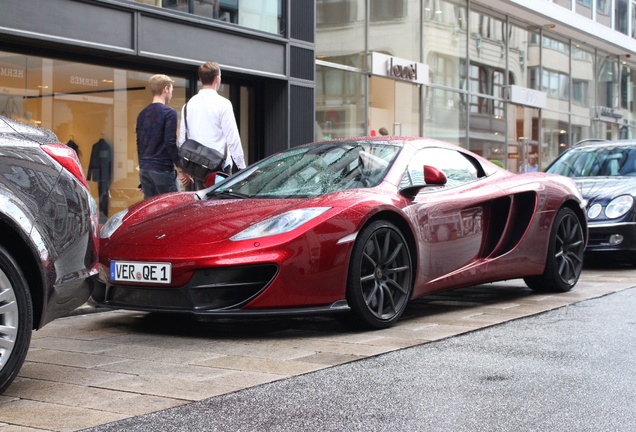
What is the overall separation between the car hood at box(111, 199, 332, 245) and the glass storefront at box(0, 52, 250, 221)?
5179mm

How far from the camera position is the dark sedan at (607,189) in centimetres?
955

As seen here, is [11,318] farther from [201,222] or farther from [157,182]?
[157,182]

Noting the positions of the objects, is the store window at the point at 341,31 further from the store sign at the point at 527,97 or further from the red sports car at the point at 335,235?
the red sports car at the point at 335,235

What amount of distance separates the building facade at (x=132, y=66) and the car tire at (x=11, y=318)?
6381mm

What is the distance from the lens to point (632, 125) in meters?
32.4

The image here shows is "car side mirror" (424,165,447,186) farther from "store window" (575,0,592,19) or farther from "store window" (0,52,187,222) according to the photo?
"store window" (575,0,592,19)

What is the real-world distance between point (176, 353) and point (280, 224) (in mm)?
935

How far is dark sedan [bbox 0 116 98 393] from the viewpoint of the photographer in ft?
12.6

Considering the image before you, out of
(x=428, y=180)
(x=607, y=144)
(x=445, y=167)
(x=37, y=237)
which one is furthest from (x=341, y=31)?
(x=37, y=237)

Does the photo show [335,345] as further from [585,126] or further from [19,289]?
[585,126]

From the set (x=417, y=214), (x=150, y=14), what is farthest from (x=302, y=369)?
(x=150, y=14)

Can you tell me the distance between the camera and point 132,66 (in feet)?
38.8

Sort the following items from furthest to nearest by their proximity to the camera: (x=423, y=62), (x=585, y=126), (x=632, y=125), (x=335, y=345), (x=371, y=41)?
1. (x=632, y=125)
2. (x=585, y=126)
3. (x=423, y=62)
4. (x=371, y=41)
5. (x=335, y=345)

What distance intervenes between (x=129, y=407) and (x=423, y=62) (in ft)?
53.4
